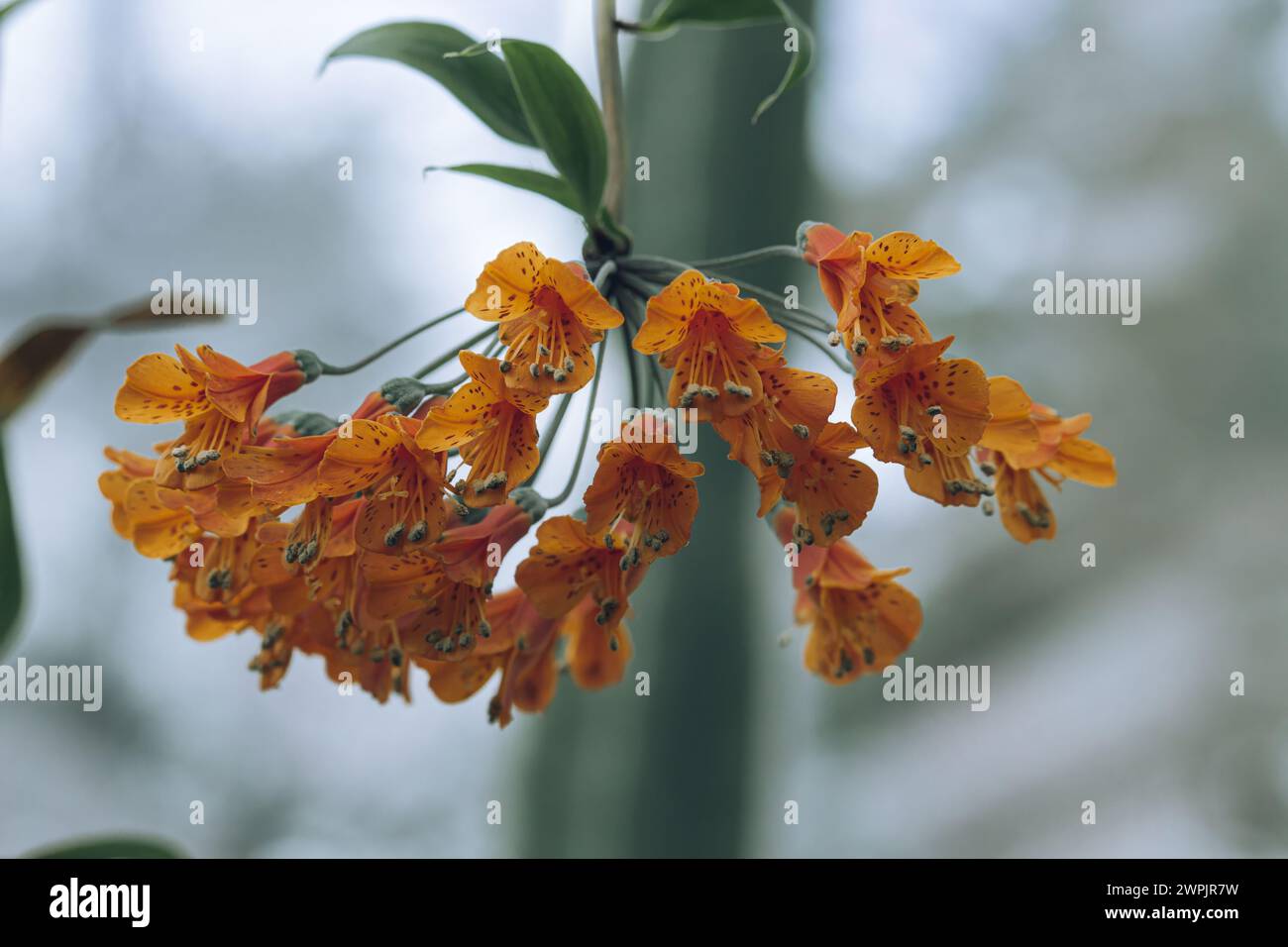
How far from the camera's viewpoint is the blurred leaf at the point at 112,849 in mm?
633

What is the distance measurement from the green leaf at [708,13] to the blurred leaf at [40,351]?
42 centimetres

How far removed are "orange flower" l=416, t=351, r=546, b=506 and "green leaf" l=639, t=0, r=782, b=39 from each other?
0.34 metres

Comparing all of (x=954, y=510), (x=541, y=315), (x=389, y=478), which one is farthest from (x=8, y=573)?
(x=954, y=510)

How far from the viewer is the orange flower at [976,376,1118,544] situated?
0.69m

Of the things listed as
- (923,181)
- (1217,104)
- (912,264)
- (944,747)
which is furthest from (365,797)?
(1217,104)

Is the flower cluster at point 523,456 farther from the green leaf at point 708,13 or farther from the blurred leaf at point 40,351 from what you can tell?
the green leaf at point 708,13

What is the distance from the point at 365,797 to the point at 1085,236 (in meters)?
2.35

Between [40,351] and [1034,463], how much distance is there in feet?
1.97

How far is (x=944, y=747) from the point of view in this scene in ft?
9.12

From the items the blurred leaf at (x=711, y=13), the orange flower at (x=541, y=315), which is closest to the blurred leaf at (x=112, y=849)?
the orange flower at (x=541, y=315)

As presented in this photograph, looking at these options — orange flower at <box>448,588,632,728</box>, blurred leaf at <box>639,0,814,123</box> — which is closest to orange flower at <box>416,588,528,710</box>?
orange flower at <box>448,588,632,728</box>

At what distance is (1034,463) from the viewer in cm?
73

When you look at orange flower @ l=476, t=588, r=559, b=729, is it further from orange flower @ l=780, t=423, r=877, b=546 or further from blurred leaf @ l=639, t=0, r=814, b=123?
blurred leaf @ l=639, t=0, r=814, b=123

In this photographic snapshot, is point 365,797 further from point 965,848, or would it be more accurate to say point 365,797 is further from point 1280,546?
point 1280,546
